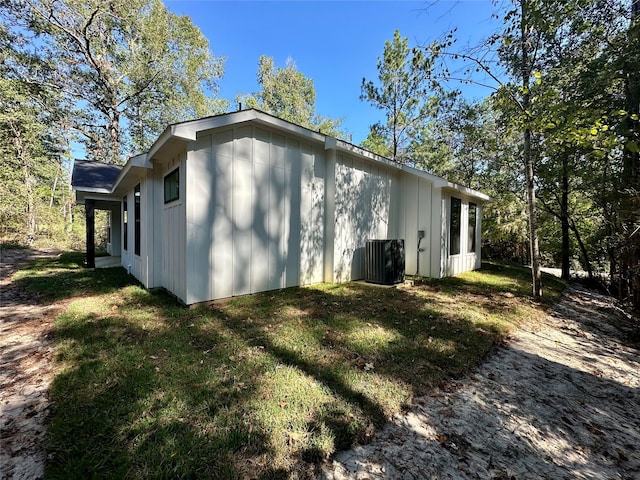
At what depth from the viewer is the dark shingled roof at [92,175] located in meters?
8.48

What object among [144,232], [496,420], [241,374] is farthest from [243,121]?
[496,420]

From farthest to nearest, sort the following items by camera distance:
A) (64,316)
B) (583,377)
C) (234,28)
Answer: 1. (234,28)
2. (64,316)
3. (583,377)

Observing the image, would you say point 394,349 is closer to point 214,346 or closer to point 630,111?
point 214,346

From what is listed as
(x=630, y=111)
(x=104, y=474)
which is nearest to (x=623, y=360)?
(x=630, y=111)

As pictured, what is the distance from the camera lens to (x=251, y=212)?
5.50 meters

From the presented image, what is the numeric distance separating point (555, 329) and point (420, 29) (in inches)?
250

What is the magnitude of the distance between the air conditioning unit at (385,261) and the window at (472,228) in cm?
438

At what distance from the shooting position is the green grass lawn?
1.82m

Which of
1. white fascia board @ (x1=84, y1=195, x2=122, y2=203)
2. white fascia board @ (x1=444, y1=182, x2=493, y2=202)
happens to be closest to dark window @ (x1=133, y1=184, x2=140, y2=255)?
white fascia board @ (x1=84, y1=195, x2=122, y2=203)

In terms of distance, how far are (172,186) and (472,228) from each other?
10.1 m

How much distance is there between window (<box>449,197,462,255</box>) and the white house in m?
0.04

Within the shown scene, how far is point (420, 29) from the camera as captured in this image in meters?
5.50

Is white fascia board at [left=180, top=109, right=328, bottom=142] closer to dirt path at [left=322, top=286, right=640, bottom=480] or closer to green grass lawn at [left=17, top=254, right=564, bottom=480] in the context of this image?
green grass lawn at [left=17, top=254, right=564, bottom=480]

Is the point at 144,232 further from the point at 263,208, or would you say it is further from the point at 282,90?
the point at 282,90
